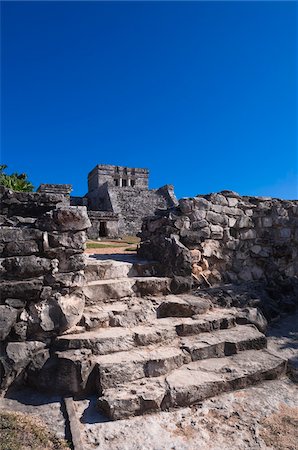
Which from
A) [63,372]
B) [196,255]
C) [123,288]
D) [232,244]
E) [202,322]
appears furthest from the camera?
[232,244]

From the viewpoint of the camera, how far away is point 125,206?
2644 centimetres

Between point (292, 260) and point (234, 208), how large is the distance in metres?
1.74

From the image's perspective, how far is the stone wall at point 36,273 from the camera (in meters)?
3.22

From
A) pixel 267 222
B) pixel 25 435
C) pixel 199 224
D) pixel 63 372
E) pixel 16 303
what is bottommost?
pixel 25 435

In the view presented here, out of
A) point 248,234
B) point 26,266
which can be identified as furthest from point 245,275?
point 26,266

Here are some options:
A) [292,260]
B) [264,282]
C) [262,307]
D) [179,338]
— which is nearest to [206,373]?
[179,338]

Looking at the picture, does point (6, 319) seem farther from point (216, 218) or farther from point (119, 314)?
point (216, 218)

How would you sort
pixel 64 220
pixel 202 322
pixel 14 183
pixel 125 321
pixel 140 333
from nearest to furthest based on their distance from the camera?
1. pixel 140 333
2. pixel 64 220
3. pixel 125 321
4. pixel 202 322
5. pixel 14 183

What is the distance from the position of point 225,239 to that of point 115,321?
297 centimetres

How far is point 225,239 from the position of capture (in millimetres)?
5895

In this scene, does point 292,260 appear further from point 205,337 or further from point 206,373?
point 206,373

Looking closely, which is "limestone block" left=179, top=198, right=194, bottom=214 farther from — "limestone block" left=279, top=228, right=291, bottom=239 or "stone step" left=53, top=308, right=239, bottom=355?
"limestone block" left=279, top=228, right=291, bottom=239

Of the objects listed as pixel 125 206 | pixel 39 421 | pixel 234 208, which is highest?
pixel 125 206

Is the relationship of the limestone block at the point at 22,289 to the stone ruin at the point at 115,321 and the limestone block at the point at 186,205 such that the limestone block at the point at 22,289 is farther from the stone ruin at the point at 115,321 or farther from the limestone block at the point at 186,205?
the limestone block at the point at 186,205
